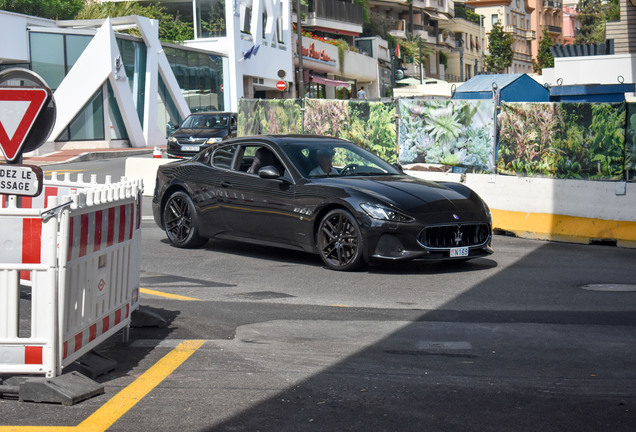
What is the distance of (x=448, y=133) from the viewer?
15.9 meters

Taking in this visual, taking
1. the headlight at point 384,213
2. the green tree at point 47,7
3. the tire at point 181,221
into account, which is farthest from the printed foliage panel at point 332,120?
the green tree at point 47,7

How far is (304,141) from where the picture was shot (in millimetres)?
11289

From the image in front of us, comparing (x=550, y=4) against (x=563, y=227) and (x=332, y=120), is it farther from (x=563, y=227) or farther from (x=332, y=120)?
(x=563, y=227)

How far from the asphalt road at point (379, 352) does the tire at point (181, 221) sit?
1.16 m

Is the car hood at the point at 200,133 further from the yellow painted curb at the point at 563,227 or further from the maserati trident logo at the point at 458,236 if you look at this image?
the maserati trident logo at the point at 458,236

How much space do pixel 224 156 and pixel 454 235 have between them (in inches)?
124

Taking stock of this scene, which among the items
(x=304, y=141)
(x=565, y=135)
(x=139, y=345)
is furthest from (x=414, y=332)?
(x=565, y=135)

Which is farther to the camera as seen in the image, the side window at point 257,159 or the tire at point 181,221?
the tire at point 181,221

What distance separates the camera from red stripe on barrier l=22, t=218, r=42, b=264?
535 centimetres

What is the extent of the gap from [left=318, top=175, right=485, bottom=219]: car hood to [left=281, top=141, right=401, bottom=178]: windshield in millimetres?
268

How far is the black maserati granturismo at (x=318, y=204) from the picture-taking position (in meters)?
9.82

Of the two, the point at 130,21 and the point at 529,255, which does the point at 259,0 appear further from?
the point at 529,255

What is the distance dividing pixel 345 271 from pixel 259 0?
162 ft

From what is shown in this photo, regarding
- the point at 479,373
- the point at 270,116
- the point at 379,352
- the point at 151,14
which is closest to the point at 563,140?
the point at 270,116
